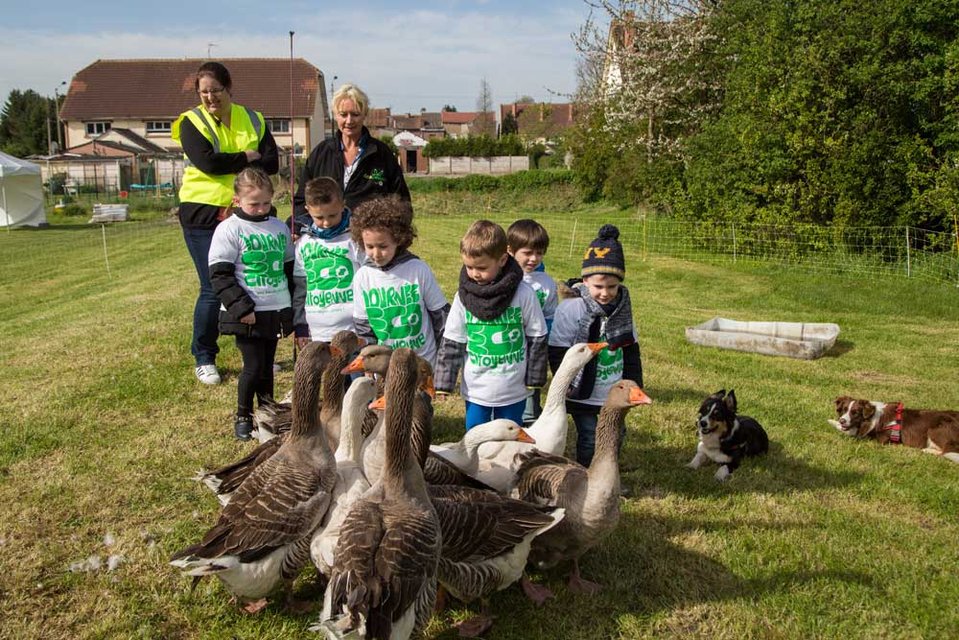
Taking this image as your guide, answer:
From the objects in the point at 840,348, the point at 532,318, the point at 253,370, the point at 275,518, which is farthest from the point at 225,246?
the point at 840,348

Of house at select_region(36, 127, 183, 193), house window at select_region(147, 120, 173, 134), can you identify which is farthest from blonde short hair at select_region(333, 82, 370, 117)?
house window at select_region(147, 120, 173, 134)

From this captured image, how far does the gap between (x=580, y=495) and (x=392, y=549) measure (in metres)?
A: 1.21

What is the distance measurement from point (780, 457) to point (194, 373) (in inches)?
224

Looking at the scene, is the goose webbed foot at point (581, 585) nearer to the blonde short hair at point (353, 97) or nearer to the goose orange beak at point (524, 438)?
the goose orange beak at point (524, 438)

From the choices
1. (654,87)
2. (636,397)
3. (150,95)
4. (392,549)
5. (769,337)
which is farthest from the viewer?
(150,95)

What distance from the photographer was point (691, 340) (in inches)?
392

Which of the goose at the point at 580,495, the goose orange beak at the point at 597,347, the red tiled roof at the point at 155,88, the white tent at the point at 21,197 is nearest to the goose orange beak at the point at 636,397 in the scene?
the goose at the point at 580,495

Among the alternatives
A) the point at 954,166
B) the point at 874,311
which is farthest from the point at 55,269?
the point at 954,166

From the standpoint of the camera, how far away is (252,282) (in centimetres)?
556

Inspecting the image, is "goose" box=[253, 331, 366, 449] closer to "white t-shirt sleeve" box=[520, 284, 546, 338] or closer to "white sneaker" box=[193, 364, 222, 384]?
"white t-shirt sleeve" box=[520, 284, 546, 338]

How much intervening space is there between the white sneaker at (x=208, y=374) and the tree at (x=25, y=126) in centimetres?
7143

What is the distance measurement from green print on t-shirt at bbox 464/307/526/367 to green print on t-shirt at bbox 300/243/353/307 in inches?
46.1

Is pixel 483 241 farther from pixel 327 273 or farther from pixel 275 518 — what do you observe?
pixel 275 518

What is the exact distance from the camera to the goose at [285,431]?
3.99 metres
